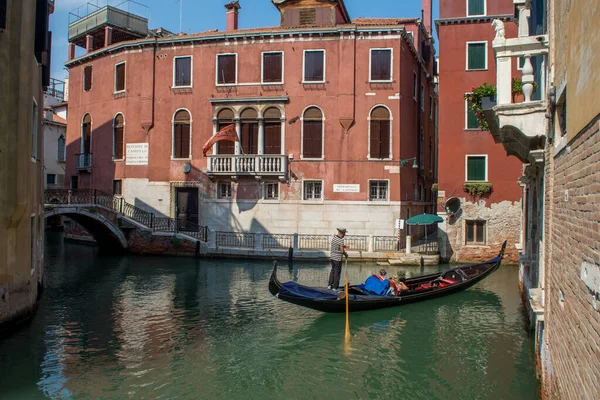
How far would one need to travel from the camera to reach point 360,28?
19.8m

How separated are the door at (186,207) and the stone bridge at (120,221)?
2.5 inches

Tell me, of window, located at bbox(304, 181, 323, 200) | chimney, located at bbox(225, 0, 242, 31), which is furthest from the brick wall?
chimney, located at bbox(225, 0, 242, 31)

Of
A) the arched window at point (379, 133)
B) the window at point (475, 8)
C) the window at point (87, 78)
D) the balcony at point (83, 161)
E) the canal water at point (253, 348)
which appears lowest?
the canal water at point (253, 348)

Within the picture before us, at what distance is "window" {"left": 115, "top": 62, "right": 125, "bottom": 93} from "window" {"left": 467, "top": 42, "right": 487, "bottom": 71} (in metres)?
14.4

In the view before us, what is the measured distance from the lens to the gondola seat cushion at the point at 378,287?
11.3 metres

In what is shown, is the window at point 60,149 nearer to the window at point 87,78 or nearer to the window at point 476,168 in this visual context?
the window at point 87,78

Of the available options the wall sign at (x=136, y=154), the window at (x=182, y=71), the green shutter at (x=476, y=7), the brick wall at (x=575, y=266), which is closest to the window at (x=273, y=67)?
the window at (x=182, y=71)

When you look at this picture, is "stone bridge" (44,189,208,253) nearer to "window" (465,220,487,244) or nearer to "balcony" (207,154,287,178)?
"balcony" (207,154,287,178)

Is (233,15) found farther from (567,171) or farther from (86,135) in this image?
(567,171)

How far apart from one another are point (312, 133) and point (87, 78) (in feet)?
38.6

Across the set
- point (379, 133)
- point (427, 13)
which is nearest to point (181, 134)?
point (379, 133)

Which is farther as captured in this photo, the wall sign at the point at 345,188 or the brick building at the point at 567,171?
the wall sign at the point at 345,188

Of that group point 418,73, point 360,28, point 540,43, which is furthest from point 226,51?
point 540,43

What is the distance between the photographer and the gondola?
34.1ft
